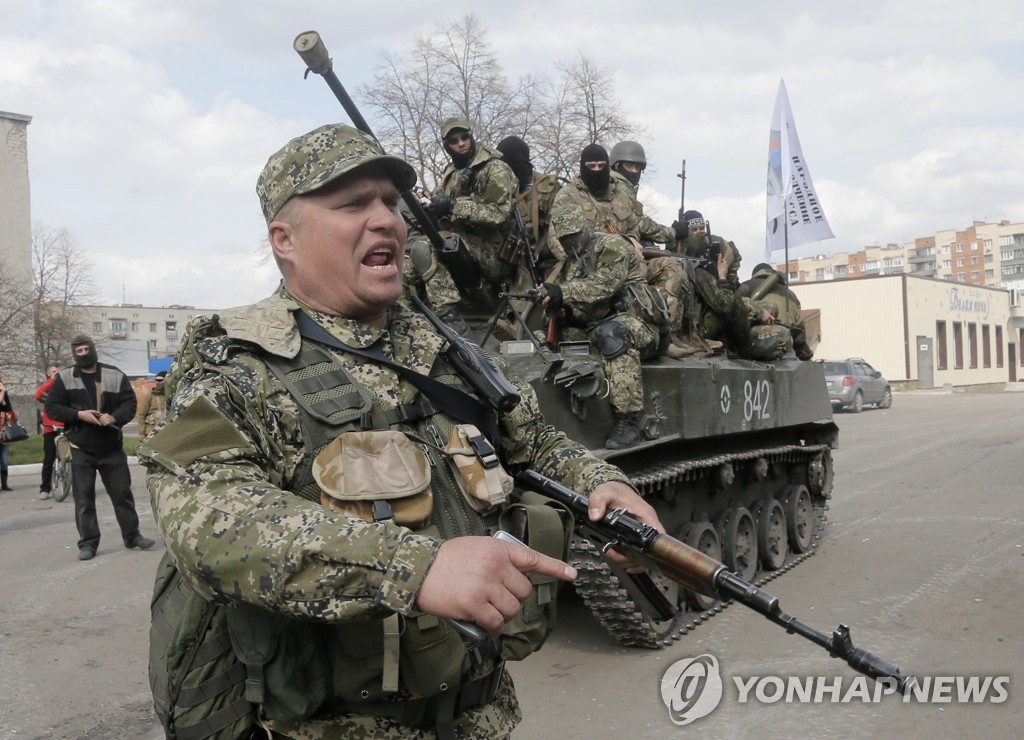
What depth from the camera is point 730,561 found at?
786cm

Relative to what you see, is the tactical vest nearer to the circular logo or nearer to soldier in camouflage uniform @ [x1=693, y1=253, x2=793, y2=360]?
the circular logo

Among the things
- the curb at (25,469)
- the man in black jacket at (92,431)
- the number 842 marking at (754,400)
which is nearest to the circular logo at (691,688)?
the number 842 marking at (754,400)

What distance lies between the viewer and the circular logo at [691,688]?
4.98 meters

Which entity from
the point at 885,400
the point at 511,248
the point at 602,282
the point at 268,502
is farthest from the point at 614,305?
the point at 885,400

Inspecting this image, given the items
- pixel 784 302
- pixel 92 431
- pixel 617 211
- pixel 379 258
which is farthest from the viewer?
pixel 784 302

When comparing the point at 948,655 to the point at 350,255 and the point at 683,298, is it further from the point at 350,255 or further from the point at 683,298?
the point at 350,255

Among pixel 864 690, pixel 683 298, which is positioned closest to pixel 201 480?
pixel 864 690

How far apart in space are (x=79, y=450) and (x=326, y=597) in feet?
25.9

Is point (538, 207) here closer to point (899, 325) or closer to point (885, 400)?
point (885, 400)

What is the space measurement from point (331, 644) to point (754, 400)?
6.94 metres

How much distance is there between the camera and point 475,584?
1.61 metres

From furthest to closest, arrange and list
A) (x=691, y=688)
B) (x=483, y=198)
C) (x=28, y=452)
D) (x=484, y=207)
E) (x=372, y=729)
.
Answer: (x=28, y=452) < (x=483, y=198) < (x=484, y=207) < (x=691, y=688) < (x=372, y=729)

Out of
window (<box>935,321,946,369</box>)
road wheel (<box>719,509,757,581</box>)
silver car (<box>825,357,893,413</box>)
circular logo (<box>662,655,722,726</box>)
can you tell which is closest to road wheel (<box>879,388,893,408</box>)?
silver car (<box>825,357,893,413</box>)

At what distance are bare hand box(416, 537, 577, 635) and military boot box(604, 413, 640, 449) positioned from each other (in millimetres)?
4854
